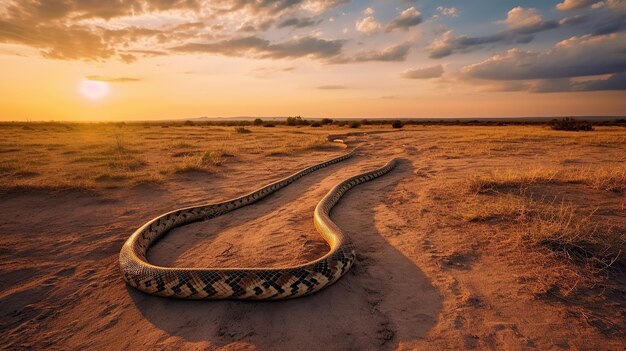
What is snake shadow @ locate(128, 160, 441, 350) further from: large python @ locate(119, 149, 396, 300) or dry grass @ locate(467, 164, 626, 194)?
dry grass @ locate(467, 164, 626, 194)

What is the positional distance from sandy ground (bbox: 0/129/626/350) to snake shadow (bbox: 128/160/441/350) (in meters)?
0.02

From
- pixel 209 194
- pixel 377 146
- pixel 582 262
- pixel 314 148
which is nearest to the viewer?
pixel 582 262

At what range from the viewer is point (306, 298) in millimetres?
4234

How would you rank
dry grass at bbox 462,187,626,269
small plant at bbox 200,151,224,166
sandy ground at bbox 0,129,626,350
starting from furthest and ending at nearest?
small plant at bbox 200,151,224,166 → dry grass at bbox 462,187,626,269 → sandy ground at bbox 0,129,626,350

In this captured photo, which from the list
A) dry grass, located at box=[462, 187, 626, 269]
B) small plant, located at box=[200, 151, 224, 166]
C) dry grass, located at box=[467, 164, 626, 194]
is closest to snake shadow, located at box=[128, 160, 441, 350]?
dry grass, located at box=[462, 187, 626, 269]

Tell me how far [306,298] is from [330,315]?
→ 476 mm

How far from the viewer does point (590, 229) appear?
5277 mm

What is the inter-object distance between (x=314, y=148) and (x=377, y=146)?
4458mm

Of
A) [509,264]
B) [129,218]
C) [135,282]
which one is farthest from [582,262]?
[129,218]

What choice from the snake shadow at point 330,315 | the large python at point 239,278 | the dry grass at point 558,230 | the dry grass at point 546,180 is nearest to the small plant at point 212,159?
the large python at point 239,278

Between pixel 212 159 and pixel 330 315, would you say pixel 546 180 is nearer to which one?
pixel 330 315

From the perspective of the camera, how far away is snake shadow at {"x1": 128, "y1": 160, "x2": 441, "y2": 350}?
11.4ft

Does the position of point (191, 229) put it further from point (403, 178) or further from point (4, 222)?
point (403, 178)

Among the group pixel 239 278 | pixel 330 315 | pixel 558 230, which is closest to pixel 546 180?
pixel 558 230
